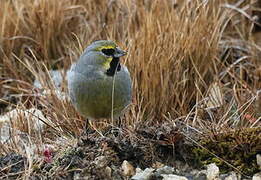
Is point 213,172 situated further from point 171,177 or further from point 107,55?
point 107,55

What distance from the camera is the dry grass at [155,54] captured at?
4527 millimetres

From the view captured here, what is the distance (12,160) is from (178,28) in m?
2.03

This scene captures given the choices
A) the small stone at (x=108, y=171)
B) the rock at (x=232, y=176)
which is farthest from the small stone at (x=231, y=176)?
the small stone at (x=108, y=171)

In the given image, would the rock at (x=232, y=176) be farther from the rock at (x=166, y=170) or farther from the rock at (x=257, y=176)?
the rock at (x=166, y=170)

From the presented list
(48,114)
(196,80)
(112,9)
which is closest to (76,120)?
(48,114)

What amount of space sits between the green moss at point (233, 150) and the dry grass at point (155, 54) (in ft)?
0.36

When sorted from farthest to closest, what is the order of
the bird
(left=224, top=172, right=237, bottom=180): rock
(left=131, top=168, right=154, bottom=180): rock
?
the bird < (left=224, top=172, right=237, bottom=180): rock < (left=131, top=168, right=154, bottom=180): rock

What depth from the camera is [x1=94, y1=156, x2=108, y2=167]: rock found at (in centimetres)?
331

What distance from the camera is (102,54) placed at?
4.05 metres

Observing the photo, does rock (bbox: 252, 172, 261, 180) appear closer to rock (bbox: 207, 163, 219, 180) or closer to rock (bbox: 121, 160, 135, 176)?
rock (bbox: 207, 163, 219, 180)

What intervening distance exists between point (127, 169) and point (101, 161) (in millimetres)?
141

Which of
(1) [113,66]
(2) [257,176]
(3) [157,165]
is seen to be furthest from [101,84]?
(2) [257,176]

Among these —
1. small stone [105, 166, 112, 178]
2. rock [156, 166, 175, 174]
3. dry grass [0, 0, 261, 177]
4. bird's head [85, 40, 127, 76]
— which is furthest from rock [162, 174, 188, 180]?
bird's head [85, 40, 127, 76]

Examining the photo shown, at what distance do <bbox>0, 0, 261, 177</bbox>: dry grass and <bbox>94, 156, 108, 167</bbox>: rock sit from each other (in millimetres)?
610
